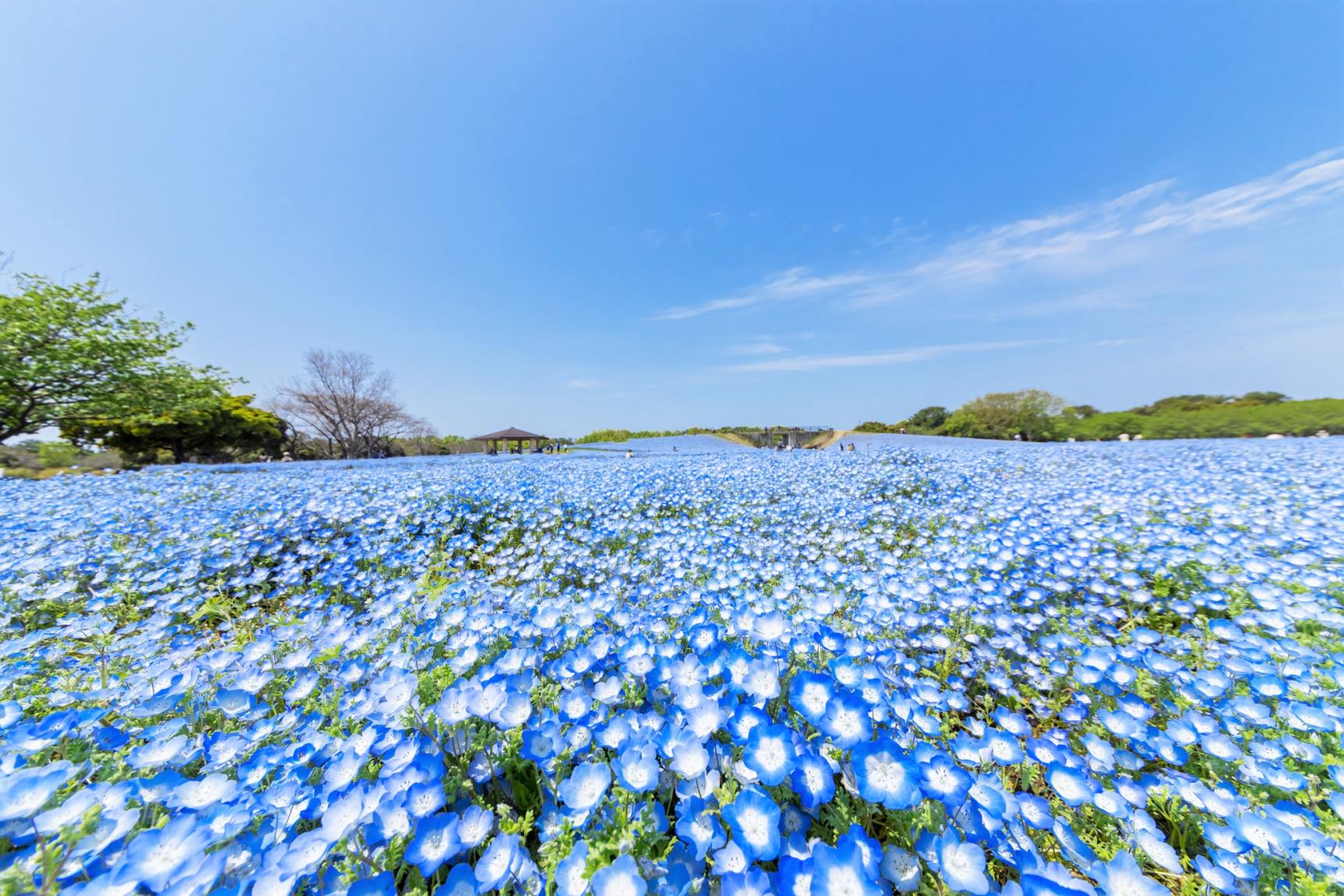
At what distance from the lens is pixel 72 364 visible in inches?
481

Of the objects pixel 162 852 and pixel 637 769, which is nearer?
pixel 162 852

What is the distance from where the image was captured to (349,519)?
559cm

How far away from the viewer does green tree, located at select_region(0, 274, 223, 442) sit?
39.1 feet

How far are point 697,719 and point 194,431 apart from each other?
1084 inches

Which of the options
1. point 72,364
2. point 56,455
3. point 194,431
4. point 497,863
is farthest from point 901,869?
point 194,431

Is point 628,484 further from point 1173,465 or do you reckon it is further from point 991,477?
point 1173,465

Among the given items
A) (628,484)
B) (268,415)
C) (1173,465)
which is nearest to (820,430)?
(1173,465)

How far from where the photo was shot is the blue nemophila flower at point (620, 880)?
889 millimetres

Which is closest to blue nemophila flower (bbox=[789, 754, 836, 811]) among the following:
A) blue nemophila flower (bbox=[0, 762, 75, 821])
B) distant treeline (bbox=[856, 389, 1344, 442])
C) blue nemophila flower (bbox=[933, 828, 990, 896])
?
blue nemophila flower (bbox=[933, 828, 990, 896])

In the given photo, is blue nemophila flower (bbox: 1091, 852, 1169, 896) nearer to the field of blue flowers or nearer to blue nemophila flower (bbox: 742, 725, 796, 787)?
the field of blue flowers

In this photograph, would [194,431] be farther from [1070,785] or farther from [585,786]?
[1070,785]

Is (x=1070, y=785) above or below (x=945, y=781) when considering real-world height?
below

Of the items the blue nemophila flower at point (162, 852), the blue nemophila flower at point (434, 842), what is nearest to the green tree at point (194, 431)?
the blue nemophila flower at point (162, 852)

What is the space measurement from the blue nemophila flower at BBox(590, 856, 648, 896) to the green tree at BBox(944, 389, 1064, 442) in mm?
29305
